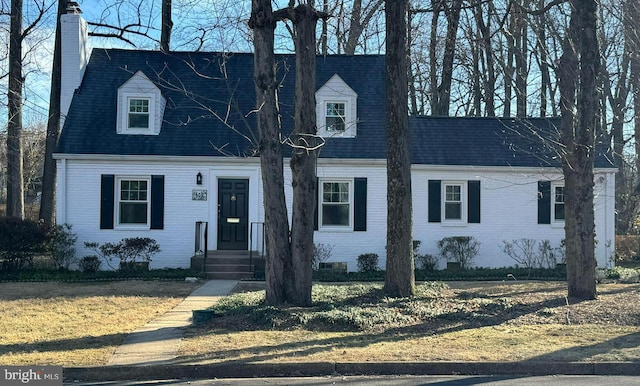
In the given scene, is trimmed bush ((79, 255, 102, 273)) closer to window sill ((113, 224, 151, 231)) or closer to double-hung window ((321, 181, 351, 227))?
window sill ((113, 224, 151, 231))

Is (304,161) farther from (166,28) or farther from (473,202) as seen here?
(166,28)

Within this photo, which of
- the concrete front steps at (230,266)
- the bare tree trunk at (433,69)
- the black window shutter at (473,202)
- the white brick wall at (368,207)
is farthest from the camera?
the bare tree trunk at (433,69)

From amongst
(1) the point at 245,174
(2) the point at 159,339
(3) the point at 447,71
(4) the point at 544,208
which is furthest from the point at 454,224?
(2) the point at 159,339

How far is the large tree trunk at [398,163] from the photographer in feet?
36.0

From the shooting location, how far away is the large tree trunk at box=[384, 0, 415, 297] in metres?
11.0

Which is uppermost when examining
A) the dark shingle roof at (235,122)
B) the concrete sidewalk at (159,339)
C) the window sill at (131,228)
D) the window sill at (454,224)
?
the dark shingle roof at (235,122)

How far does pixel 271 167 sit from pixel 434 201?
28.6 feet

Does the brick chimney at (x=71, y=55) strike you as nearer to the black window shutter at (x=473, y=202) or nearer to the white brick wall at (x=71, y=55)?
the white brick wall at (x=71, y=55)

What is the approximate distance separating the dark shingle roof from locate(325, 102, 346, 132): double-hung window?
1.65 ft

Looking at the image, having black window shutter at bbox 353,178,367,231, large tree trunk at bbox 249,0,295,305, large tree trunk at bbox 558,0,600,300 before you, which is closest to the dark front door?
black window shutter at bbox 353,178,367,231

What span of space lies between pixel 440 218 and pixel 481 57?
14101 mm

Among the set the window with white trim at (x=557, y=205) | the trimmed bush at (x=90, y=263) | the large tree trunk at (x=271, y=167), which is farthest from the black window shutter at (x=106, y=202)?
the window with white trim at (x=557, y=205)

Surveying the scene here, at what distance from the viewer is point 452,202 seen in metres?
18.0

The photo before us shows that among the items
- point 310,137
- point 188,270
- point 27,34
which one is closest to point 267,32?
point 310,137
